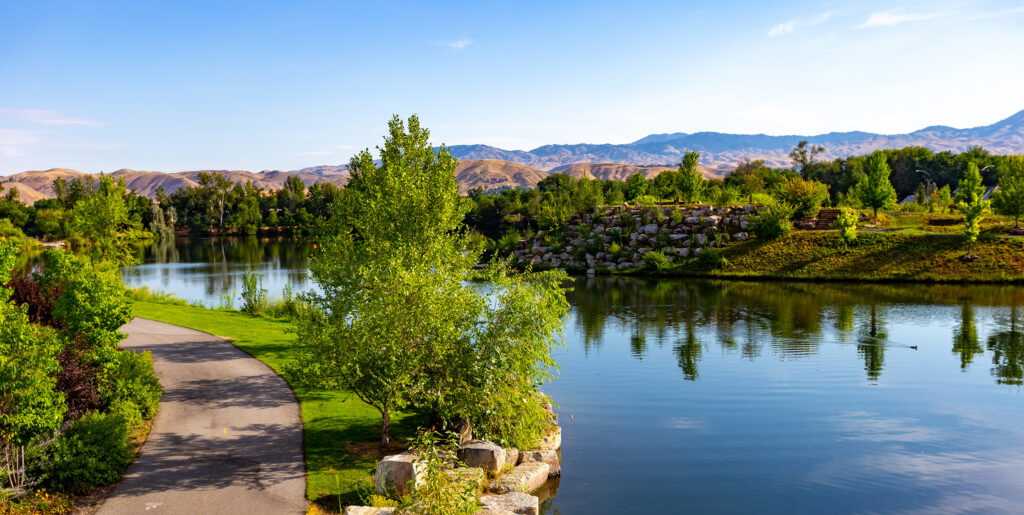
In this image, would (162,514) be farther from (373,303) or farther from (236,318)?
(236,318)

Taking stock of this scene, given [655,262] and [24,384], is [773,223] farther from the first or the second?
[24,384]

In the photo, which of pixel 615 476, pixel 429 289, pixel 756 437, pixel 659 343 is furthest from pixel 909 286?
pixel 429 289

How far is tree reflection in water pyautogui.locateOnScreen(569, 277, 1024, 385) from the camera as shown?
33219 millimetres

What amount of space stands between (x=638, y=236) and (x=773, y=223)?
51.5 ft

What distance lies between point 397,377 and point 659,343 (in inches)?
868

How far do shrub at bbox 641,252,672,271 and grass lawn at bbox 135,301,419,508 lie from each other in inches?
1867

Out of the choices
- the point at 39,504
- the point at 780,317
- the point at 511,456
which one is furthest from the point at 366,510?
the point at 780,317

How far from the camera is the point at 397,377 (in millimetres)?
17531

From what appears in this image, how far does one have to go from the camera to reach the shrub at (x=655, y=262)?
71000 millimetres

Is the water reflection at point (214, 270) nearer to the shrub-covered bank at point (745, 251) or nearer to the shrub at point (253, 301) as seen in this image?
the shrub at point (253, 301)

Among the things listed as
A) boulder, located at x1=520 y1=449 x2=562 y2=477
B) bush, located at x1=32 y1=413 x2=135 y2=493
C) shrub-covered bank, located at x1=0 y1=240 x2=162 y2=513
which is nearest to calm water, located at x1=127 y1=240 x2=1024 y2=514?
boulder, located at x1=520 y1=449 x2=562 y2=477

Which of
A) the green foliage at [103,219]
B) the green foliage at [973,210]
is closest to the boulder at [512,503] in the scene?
the green foliage at [103,219]

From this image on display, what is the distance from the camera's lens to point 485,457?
1780 cm

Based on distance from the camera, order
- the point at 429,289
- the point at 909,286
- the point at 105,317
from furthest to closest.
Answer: the point at 909,286 → the point at 105,317 → the point at 429,289
